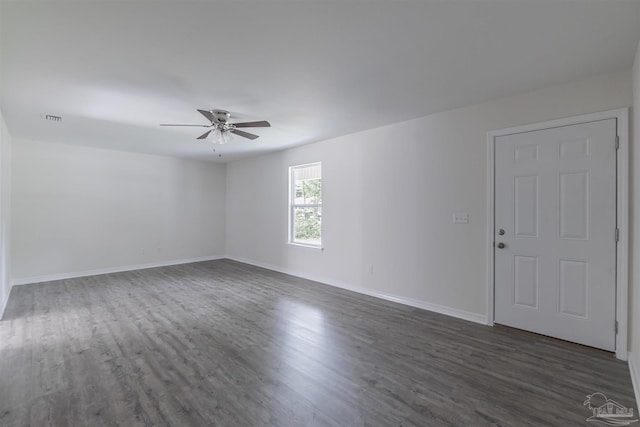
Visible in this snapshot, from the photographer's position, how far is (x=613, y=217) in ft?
8.45

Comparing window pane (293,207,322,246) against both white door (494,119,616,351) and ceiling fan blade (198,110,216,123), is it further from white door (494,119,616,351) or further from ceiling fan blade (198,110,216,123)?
A: white door (494,119,616,351)

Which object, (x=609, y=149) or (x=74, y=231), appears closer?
(x=609, y=149)

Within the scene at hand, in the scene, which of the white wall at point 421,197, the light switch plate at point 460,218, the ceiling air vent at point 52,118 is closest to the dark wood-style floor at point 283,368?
the white wall at point 421,197

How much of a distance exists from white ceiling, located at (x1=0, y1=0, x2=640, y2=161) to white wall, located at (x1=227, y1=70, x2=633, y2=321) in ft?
0.86

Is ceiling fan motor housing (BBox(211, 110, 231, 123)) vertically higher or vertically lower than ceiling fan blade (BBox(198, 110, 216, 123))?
higher

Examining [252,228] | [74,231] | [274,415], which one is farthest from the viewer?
[252,228]

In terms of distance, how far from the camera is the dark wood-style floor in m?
1.86

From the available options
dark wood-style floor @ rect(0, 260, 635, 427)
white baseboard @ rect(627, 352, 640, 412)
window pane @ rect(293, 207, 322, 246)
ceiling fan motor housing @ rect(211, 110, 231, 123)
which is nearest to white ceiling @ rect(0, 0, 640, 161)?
ceiling fan motor housing @ rect(211, 110, 231, 123)

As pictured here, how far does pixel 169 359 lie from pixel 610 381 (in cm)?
359

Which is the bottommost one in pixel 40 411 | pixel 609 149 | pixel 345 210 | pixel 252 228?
pixel 40 411

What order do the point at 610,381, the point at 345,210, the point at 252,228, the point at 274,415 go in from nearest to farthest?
the point at 274,415, the point at 610,381, the point at 345,210, the point at 252,228

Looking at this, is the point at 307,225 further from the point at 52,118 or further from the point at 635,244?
the point at 635,244

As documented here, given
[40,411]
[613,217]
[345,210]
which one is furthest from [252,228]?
[613,217]

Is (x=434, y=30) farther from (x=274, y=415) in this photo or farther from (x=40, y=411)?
(x=40, y=411)
